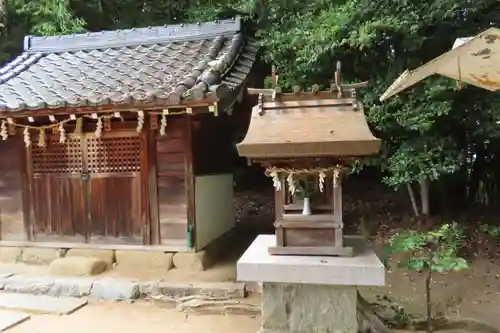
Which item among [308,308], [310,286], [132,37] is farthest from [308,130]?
[132,37]

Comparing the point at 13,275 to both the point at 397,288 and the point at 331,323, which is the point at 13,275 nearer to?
the point at 331,323

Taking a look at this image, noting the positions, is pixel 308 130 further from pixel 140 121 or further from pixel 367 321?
pixel 140 121

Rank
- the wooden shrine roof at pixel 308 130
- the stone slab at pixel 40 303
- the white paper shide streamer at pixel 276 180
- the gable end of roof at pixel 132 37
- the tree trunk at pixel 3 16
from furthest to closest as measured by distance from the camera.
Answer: the tree trunk at pixel 3 16 → the gable end of roof at pixel 132 37 → the stone slab at pixel 40 303 → the white paper shide streamer at pixel 276 180 → the wooden shrine roof at pixel 308 130

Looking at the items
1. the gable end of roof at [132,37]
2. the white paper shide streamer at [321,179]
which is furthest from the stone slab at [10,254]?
the white paper shide streamer at [321,179]

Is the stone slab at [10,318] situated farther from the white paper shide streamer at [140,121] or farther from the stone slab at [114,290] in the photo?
the white paper shide streamer at [140,121]

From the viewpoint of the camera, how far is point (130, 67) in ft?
28.2

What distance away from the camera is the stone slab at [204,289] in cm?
648

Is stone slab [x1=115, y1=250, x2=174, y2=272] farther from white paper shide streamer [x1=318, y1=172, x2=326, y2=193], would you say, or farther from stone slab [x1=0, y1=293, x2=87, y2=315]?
white paper shide streamer [x1=318, y1=172, x2=326, y2=193]

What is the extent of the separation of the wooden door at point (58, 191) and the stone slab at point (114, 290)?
4.32ft

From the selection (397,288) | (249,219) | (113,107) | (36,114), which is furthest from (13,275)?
(397,288)

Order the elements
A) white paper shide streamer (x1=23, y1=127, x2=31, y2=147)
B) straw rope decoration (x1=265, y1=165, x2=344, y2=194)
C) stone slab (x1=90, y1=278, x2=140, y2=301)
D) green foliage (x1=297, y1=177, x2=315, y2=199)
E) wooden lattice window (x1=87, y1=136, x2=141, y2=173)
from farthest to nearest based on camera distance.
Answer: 1. white paper shide streamer (x1=23, y1=127, x2=31, y2=147)
2. wooden lattice window (x1=87, y1=136, x2=141, y2=173)
3. stone slab (x1=90, y1=278, x2=140, y2=301)
4. green foliage (x1=297, y1=177, x2=315, y2=199)
5. straw rope decoration (x1=265, y1=165, x2=344, y2=194)

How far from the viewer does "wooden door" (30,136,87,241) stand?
26.0 feet

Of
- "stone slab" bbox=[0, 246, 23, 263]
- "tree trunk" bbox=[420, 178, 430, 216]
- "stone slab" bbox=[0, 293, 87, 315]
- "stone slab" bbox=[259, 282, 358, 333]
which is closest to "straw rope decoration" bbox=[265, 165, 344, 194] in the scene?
"stone slab" bbox=[259, 282, 358, 333]

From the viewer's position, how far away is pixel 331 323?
4.71 metres
